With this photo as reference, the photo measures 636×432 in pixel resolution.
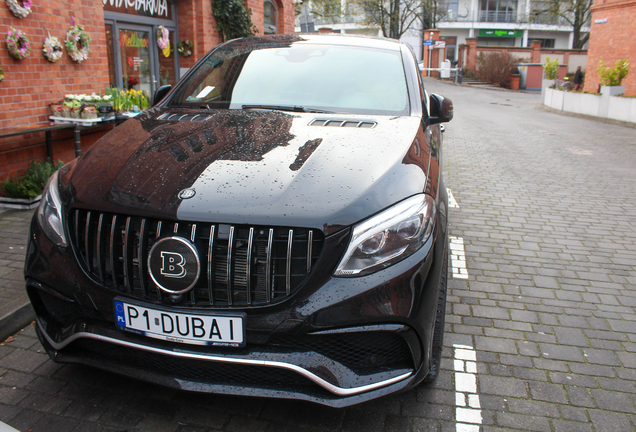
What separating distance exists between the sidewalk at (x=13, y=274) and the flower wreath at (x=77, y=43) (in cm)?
256

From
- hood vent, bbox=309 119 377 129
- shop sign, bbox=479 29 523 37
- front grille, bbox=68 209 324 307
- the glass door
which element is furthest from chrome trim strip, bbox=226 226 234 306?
shop sign, bbox=479 29 523 37

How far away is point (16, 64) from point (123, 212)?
513 centimetres

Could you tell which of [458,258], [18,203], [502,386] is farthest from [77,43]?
[502,386]

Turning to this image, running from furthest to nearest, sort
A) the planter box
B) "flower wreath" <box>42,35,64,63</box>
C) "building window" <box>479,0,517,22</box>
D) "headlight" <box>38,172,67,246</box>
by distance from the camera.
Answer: "building window" <box>479,0,517,22</box>
"flower wreath" <box>42,35,64,63</box>
the planter box
"headlight" <box>38,172,67,246</box>

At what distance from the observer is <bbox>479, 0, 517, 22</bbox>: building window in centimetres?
6378

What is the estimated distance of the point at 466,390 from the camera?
2.74 meters

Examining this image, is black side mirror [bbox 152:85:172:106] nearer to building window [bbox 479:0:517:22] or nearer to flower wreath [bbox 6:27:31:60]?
flower wreath [bbox 6:27:31:60]

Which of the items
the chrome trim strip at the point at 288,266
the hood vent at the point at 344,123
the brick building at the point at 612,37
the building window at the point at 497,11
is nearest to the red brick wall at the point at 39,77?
the hood vent at the point at 344,123

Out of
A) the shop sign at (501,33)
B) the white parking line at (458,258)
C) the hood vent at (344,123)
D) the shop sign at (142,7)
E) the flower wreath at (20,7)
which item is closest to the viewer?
the hood vent at (344,123)

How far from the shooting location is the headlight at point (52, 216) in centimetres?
238

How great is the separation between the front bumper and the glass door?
7809 mm

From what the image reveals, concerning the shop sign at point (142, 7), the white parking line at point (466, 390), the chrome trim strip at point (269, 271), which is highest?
the shop sign at point (142, 7)

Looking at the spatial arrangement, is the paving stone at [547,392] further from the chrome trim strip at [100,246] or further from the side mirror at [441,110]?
the chrome trim strip at [100,246]

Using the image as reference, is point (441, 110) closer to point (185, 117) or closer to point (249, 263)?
point (185, 117)
